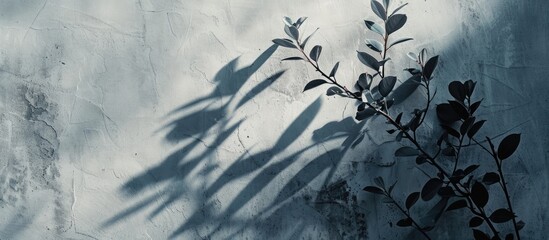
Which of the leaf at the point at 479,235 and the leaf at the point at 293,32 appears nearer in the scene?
the leaf at the point at 293,32

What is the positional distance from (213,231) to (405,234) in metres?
0.51

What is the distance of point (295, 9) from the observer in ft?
6.04

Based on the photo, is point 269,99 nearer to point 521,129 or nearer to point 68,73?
point 68,73

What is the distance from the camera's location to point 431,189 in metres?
1.75

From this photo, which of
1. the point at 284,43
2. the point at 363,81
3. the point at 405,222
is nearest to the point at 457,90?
the point at 363,81

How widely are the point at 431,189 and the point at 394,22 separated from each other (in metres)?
0.42

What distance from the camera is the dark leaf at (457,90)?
1797 millimetres

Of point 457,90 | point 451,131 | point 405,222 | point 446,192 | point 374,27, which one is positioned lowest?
point 405,222

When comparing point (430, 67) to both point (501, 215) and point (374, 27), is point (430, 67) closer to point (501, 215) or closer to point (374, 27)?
point (374, 27)

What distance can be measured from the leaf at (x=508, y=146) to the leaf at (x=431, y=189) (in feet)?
0.58

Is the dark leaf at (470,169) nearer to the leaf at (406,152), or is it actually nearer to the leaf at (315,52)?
the leaf at (406,152)

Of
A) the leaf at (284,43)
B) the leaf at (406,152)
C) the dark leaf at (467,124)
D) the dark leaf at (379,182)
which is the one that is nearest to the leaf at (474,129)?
the dark leaf at (467,124)

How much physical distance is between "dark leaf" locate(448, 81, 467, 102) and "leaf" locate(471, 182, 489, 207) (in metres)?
0.22

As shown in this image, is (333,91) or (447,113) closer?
(333,91)
